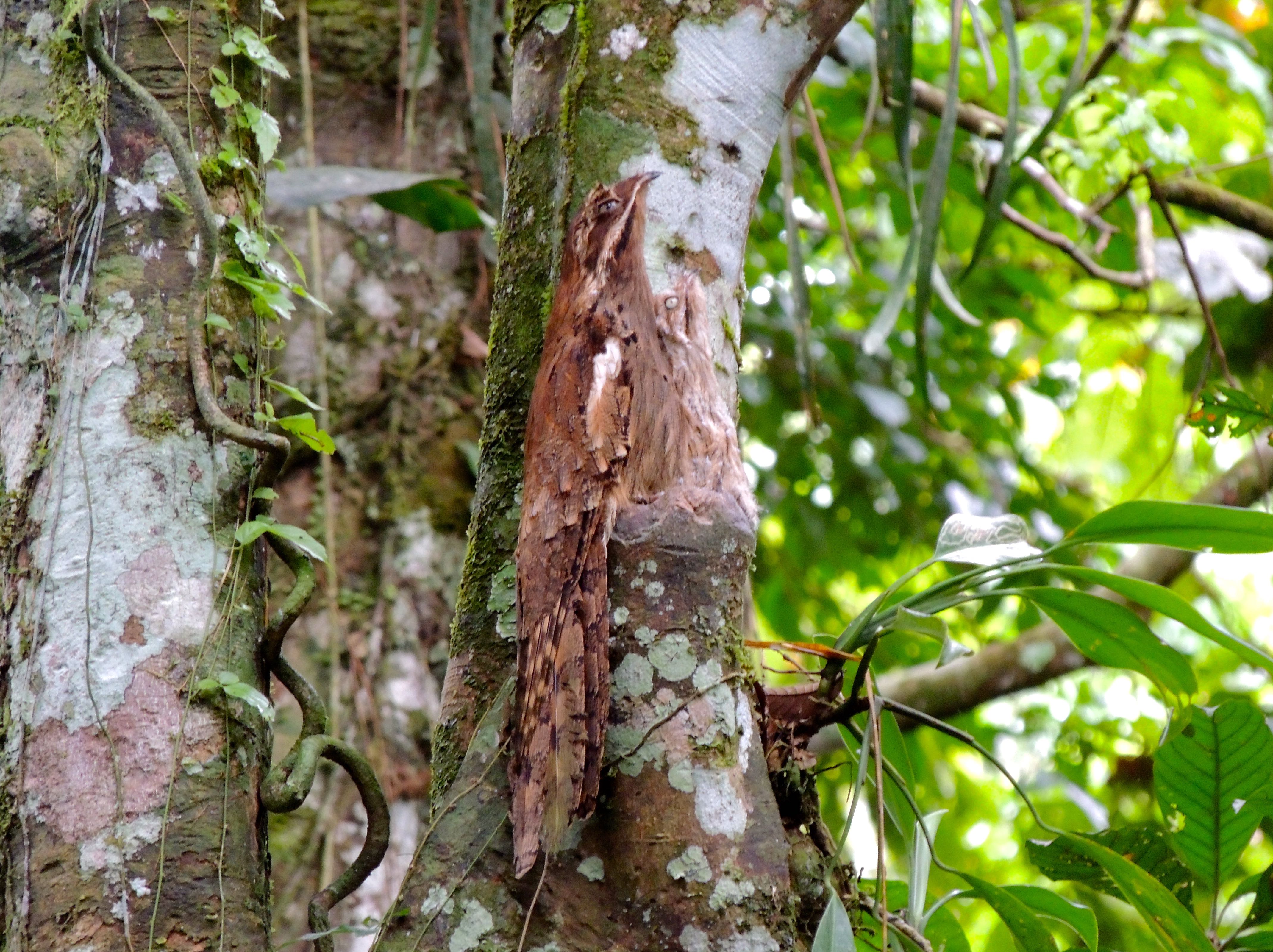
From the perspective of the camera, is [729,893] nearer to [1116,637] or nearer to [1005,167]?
[1116,637]

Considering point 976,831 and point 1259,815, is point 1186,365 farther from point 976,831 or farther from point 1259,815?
point 1259,815

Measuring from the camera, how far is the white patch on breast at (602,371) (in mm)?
1369

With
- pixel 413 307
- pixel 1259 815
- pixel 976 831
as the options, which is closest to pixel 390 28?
pixel 413 307

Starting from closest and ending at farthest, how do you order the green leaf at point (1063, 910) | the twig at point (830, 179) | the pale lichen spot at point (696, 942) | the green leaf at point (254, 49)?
1. the pale lichen spot at point (696, 942)
2. the green leaf at point (254, 49)
3. the green leaf at point (1063, 910)
4. the twig at point (830, 179)

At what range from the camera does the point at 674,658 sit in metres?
1.25

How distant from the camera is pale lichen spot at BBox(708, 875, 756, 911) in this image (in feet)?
3.80

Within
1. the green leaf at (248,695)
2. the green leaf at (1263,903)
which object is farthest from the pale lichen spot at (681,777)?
the green leaf at (1263,903)

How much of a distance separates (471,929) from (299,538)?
50 centimetres

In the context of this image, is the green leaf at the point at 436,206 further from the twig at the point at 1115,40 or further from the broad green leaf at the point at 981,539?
the twig at the point at 1115,40

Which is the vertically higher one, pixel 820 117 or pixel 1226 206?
pixel 1226 206

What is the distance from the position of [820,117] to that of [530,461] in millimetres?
2621

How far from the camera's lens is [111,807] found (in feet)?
3.83

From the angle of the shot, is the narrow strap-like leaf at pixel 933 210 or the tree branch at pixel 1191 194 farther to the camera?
the tree branch at pixel 1191 194

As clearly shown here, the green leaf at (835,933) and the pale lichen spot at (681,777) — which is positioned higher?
the pale lichen spot at (681,777)
